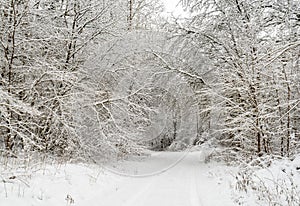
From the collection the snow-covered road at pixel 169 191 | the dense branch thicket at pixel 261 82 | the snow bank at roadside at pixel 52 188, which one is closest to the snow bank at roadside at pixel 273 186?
the snow-covered road at pixel 169 191

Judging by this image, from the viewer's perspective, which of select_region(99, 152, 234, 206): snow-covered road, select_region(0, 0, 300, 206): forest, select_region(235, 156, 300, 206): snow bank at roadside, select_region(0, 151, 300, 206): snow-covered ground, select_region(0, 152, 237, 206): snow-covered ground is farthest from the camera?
select_region(0, 0, 300, 206): forest

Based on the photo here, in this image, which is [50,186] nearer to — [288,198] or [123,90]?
[288,198]

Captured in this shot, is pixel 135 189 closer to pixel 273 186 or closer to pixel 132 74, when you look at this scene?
pixel 273 186

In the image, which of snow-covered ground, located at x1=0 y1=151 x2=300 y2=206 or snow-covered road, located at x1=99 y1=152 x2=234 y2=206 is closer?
snow-covered ground, located at x1=0 y1=151 x2=300 y2=206

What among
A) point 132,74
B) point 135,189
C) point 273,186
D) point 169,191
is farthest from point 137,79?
point 273,186

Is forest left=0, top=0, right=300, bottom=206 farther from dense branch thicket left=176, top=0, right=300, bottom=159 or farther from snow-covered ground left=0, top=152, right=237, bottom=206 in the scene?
snow-covered ground left=0, top=152, right=237, bottom=206

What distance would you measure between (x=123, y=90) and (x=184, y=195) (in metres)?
7.08

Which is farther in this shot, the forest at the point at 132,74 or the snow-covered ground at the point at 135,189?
the forest at the point at 132,74

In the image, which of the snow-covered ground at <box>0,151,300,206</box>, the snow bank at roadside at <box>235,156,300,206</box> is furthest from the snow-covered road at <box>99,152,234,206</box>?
the snow bank at roadside at <box>235,156,300,206</box>

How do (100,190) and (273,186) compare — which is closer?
(273,186)

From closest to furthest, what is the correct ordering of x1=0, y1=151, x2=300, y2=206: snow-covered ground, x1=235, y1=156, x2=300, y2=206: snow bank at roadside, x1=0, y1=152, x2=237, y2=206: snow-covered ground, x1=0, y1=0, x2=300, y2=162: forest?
x1=0, y1=152, x2=237, y2=206: snow-covered ground, x1=0, y1=151, x2=300, y2=206: snow-covered ground, x1=235, y1=156, x2=300, y2=206: snow bank at roadside, x1=0, y1=0, x2=300, y2=162: forest

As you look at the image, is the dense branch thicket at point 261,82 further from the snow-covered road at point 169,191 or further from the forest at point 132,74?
the snow-covered road at point 169,191

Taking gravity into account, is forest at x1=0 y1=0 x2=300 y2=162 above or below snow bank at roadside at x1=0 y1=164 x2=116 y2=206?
above

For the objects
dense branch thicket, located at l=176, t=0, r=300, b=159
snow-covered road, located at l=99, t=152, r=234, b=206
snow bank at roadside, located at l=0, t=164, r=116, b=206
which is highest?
dense branch thicket, located at l=176, t=0, r=300, b=159
